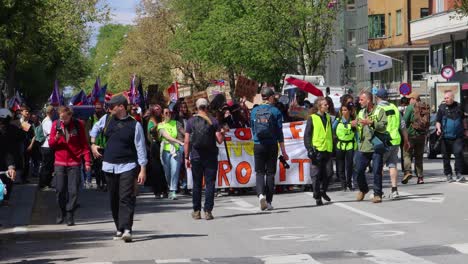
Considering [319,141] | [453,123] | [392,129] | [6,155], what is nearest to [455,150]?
[453,123]

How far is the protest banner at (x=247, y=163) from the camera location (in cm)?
2255

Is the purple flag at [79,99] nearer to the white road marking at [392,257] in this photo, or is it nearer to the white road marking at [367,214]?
the white road marking at [367,214]

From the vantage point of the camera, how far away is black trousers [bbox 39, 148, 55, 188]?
81.0 feet

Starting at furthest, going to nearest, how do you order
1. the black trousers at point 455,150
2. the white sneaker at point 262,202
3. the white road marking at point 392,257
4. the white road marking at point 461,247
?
the black trousers at point 455,150
the white sneaker at point 262,202
the white road marking at point 461,247
the white road marking at point 392,257

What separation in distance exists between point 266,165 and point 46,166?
24.7 feet

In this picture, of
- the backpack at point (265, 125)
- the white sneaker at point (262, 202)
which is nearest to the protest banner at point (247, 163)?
the backpack at point (265, 125)

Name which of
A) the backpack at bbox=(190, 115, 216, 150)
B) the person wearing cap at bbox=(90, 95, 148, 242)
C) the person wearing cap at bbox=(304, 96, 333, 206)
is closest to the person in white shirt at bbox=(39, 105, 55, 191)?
the person wearing cap at bbox=(304, 96, 333, 206)

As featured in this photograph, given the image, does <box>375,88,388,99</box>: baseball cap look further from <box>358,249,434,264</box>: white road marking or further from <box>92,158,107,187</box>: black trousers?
<box>92,158,107,187</box>: black trousers

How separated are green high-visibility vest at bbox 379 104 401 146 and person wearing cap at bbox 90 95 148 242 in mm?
5646

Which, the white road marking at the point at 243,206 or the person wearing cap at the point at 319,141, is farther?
the person wearing cap at the point at 319,141

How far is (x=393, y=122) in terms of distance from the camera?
19.6 meters

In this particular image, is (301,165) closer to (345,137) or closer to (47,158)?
(345,137)

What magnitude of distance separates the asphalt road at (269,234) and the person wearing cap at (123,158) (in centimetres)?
49

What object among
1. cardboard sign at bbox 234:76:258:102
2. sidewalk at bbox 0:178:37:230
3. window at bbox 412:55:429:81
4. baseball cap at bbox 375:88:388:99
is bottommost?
sidewalk at bbox 0:178:37:230
